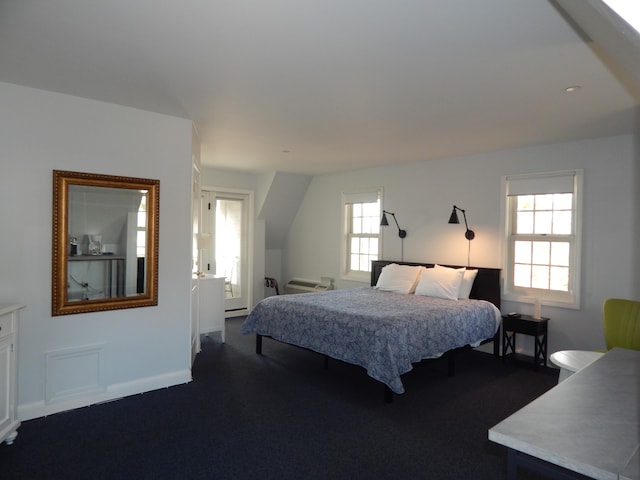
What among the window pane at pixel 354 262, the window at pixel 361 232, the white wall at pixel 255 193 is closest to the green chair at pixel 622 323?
the window at pixel 361 232

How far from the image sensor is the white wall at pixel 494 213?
157 inches

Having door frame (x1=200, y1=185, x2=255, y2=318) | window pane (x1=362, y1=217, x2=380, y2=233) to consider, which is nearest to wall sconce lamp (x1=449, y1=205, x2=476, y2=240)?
window pane (x1=362, y1=217, x2=380, y2=233)

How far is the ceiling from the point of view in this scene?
6.29 feet

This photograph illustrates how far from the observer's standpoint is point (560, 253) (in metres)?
4.47

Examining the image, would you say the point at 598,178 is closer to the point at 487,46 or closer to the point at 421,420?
the point at 487,46

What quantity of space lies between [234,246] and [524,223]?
4370 millimetres

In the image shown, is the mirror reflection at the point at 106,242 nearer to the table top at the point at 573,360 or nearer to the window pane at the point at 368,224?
the table top at the point at 573,360

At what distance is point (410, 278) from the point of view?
5230 millimetres

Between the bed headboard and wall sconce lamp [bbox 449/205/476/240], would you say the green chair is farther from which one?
wall sconce lamp [bbox 449/205/476/240]

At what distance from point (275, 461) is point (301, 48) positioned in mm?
2419

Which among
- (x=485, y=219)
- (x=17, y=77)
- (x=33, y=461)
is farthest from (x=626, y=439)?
(x=485, y=219)

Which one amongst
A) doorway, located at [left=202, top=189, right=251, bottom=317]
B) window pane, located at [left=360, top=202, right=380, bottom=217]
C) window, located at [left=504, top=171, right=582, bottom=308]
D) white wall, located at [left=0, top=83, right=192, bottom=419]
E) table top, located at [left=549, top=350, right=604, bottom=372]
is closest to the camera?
table top, located at [left=549, top=350, right=604, bottom=372]

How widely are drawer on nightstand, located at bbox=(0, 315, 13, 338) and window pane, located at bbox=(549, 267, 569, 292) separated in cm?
488

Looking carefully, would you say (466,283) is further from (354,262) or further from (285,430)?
(285,430)
